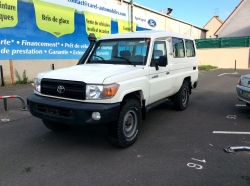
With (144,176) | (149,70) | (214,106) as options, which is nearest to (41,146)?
(144,176)

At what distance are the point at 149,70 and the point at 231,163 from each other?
7.15 ft

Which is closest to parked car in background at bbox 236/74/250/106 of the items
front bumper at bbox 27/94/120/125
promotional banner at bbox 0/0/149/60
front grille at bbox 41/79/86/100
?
front bumper at bbox 27/94/120/125

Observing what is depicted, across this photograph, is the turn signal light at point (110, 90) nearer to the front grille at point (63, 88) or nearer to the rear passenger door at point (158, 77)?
the front grille at point (63, 88)

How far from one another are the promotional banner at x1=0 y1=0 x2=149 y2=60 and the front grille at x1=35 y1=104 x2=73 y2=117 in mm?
7751

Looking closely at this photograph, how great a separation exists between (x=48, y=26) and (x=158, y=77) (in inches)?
359

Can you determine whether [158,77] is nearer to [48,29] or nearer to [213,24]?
[48,29]

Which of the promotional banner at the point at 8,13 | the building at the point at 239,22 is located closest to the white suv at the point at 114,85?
the promotional banner at the point at 8,13

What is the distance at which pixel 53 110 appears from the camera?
382 cm

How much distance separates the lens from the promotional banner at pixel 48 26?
34.6 feet

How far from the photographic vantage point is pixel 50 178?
3.20 m

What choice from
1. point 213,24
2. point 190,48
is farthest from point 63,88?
point 213,24

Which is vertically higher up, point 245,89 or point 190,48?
point 190,48

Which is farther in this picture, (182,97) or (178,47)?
(182,97)

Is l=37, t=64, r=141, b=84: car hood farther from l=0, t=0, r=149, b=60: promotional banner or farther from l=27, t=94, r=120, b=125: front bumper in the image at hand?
l=0, t=0, r=149, b=60: promotional banner
